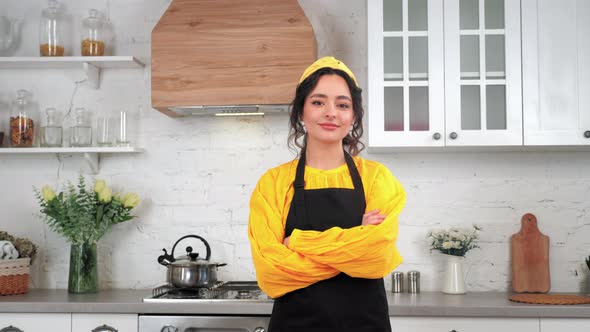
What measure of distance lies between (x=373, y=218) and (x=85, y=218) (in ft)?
6.62

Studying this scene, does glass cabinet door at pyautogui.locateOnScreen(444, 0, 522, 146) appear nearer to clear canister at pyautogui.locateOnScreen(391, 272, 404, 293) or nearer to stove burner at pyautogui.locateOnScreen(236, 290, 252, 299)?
clear canister at pyautogui.locateOnScreen(391, 272, 404, 293)

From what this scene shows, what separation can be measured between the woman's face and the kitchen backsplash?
167cm

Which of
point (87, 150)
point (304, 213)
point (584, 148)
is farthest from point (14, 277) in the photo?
point (584, 148)

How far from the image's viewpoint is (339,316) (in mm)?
1928

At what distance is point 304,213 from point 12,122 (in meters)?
2.23

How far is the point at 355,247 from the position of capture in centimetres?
184

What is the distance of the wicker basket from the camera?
3.33m

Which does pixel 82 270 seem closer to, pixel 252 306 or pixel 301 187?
pixel 252 306

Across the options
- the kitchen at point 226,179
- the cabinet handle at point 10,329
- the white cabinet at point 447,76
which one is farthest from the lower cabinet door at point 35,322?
the white cabinet at point 447,76

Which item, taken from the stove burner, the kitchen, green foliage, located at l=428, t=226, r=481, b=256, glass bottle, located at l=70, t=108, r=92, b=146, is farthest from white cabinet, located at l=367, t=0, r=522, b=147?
glass bottle, located at l=70, t=108, r=92, b=146

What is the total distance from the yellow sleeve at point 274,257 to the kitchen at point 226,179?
168 centimetres

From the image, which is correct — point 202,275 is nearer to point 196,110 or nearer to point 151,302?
point 151,302

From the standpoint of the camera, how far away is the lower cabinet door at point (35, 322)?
3131 mm

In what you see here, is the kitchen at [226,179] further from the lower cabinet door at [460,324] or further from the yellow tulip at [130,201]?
the lower cabinet door at [460,324]
